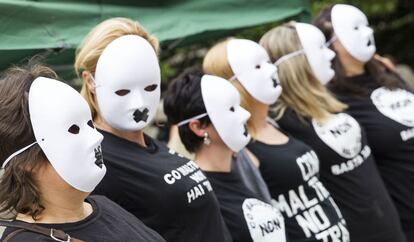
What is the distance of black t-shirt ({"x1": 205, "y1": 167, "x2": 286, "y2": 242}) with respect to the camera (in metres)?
2.67

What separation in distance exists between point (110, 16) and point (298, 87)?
0.91m

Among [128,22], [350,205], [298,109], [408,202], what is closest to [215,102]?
[128,22]

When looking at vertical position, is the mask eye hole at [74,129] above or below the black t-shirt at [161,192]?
above

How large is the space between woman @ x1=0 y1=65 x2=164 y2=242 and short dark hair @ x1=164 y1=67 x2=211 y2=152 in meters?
0.89

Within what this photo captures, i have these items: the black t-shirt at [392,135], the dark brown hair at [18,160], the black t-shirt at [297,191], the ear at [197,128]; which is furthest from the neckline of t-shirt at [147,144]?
the black t-shirt at [392,135]

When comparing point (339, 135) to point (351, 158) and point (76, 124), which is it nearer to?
point (351, 158)

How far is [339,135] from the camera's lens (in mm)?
3336

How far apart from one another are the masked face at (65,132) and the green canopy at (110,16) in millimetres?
683

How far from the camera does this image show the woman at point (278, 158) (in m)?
3.02

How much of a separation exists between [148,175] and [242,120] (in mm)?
607

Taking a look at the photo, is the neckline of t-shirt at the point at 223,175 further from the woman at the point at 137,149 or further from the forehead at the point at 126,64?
the forehead at the point at 126,64

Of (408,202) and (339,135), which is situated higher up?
(339,135)

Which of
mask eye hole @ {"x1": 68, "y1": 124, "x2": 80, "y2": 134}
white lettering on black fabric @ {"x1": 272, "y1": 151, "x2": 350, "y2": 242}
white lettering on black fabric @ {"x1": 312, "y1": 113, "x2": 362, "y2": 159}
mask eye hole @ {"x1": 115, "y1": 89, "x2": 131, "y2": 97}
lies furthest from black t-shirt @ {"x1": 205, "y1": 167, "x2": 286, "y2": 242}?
mask eye hole @ {"x1": 68, "y1": 124, "x2": 80, "y2": 134}

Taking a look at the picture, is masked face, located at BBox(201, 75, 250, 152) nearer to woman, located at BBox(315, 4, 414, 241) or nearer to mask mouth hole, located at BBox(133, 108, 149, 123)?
mask mouth hole, located at BBox(133, 108, 149, 123)
